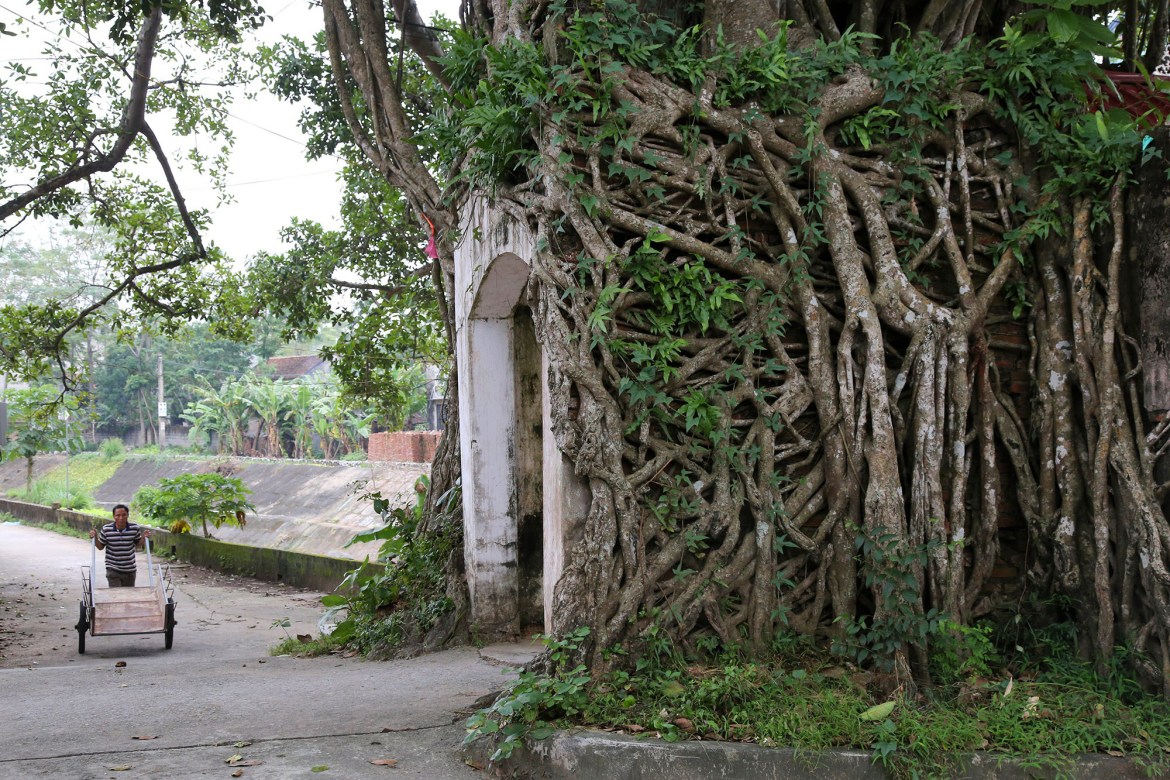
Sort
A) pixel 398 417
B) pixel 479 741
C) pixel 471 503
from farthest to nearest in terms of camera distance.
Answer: pixel 398 417
pixel 471 503
pixel 479 741

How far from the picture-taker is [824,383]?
4.92m

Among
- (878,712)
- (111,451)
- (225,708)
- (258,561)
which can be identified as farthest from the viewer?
(111,451)

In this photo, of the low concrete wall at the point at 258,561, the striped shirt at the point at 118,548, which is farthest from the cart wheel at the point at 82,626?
the low concrete wall at the point at 258,561

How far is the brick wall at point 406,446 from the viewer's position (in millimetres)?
18344

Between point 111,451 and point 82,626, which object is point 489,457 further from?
point 111,451

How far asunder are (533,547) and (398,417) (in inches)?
275

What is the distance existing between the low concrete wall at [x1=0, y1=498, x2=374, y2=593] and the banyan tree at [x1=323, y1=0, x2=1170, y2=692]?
7673 mm

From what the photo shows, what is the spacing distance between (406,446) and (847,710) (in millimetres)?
15248

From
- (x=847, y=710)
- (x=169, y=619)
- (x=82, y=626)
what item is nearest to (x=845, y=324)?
(x=847, y=710)

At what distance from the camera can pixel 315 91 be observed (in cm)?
1120

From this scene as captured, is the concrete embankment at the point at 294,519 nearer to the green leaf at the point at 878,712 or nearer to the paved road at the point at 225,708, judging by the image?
the paved road at the point at 225,708

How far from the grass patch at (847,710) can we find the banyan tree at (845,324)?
166 mm

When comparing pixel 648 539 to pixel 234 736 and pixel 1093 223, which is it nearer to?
pixel 234 736

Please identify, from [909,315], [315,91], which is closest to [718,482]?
[909,315]
